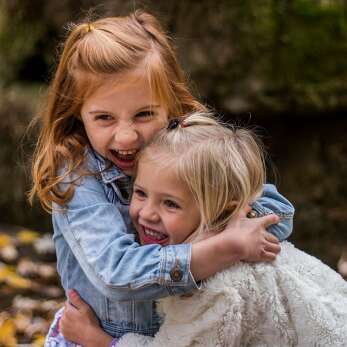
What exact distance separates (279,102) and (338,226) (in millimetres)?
967

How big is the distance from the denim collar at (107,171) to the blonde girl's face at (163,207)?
14 cm

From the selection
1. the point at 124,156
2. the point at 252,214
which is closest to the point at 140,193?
the point at 124,156


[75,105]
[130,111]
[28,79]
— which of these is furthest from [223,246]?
[28,79]

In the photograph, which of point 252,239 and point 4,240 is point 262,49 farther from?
point 252,239

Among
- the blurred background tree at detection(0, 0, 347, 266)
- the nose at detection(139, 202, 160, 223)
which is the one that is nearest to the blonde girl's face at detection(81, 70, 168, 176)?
the nose at detection(139, 202, 160, 223)

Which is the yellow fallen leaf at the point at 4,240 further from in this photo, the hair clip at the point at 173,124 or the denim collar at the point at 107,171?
the hair clip at the point at 173,124

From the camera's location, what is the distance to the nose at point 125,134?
273 cm

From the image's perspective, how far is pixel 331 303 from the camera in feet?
8.85

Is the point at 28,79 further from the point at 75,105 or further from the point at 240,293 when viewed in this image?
the point at 240,293

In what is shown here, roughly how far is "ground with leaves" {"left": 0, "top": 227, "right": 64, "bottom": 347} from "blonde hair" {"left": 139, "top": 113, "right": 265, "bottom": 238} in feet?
6.97

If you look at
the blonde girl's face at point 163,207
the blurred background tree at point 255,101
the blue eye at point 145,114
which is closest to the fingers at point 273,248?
the blonde girl's face at point 163,207

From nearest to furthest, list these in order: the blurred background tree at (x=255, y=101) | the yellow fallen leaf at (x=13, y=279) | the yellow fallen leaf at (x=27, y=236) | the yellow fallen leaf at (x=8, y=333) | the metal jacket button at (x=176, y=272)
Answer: the metal jacket button at (x=176, y=272) → the yellow fallen leaf at (x=8, y=333) → the yellow fallen leaf at (x=13, y=279) → the blurred background tree at (x=255, y=101) → the yellow fallen leaf at (x=27, y=236)

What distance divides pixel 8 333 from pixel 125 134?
222 centimetres

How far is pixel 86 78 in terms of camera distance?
278 cm
